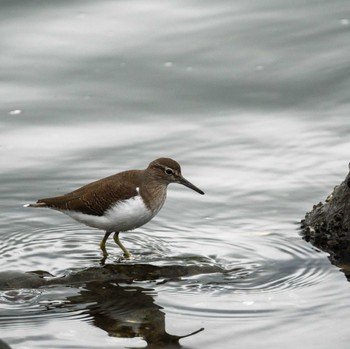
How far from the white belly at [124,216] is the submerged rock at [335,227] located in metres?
1.61

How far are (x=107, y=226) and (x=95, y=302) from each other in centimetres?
123

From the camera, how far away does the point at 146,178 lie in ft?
30.1

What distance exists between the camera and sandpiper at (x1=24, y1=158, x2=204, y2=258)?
→ 8898 millimetres

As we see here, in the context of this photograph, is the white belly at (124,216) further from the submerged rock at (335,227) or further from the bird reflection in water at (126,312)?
the submerged rock at (335,227)

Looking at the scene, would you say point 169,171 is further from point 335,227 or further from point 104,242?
point 335,227

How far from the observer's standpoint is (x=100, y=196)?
9031 millimetres

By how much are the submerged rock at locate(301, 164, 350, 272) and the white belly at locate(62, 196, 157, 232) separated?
1612 millimetres

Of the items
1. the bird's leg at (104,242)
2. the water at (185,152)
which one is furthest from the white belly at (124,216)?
the water at (185,152)

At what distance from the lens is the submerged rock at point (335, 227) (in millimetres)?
8969

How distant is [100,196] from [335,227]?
88.3 inches

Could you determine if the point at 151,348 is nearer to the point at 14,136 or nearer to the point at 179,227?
the point at 179,227

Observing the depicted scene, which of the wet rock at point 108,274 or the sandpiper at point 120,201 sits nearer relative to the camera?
the wet rock at point 108,274

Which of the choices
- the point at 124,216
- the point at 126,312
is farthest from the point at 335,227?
the point at 126,312

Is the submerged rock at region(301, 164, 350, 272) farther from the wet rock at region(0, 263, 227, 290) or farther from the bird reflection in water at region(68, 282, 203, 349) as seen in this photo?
the bird reflection in water at region(68, 282, 203, 349)
